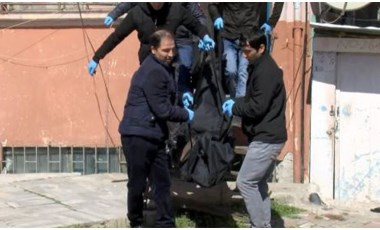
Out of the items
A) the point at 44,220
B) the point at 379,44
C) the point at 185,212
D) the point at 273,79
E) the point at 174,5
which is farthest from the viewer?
the point at 379,44

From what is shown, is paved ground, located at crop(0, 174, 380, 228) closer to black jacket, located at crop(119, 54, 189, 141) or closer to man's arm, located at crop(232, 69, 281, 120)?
black jacket, located at crop(119, 54, 189, 141)

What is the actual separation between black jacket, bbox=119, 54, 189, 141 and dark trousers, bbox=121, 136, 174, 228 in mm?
82

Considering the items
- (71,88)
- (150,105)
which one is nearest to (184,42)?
(150,105)

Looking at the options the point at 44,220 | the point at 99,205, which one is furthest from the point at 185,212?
the point at 44,220

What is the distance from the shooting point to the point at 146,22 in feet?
21.9

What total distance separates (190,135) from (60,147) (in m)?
2.52

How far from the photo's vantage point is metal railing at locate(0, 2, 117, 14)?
28.2 ft

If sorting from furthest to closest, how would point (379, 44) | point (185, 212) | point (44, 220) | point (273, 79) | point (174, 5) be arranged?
point (379, 44) → point (185, 212) → point (174, 5) → point (44, 220) → point (273, 79)

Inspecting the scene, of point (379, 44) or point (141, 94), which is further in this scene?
point (379, 44)

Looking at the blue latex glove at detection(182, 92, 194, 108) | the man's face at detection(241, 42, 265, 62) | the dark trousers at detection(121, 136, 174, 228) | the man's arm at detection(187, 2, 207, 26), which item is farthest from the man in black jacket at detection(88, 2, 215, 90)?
the dark trousers at detection(121, 136, 174, 228)

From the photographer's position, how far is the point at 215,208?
725 centimetres

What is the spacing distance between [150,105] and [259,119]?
862mm

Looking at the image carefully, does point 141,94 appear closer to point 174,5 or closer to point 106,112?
point 174,5

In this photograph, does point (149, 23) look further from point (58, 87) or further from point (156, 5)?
point (58, 87)
